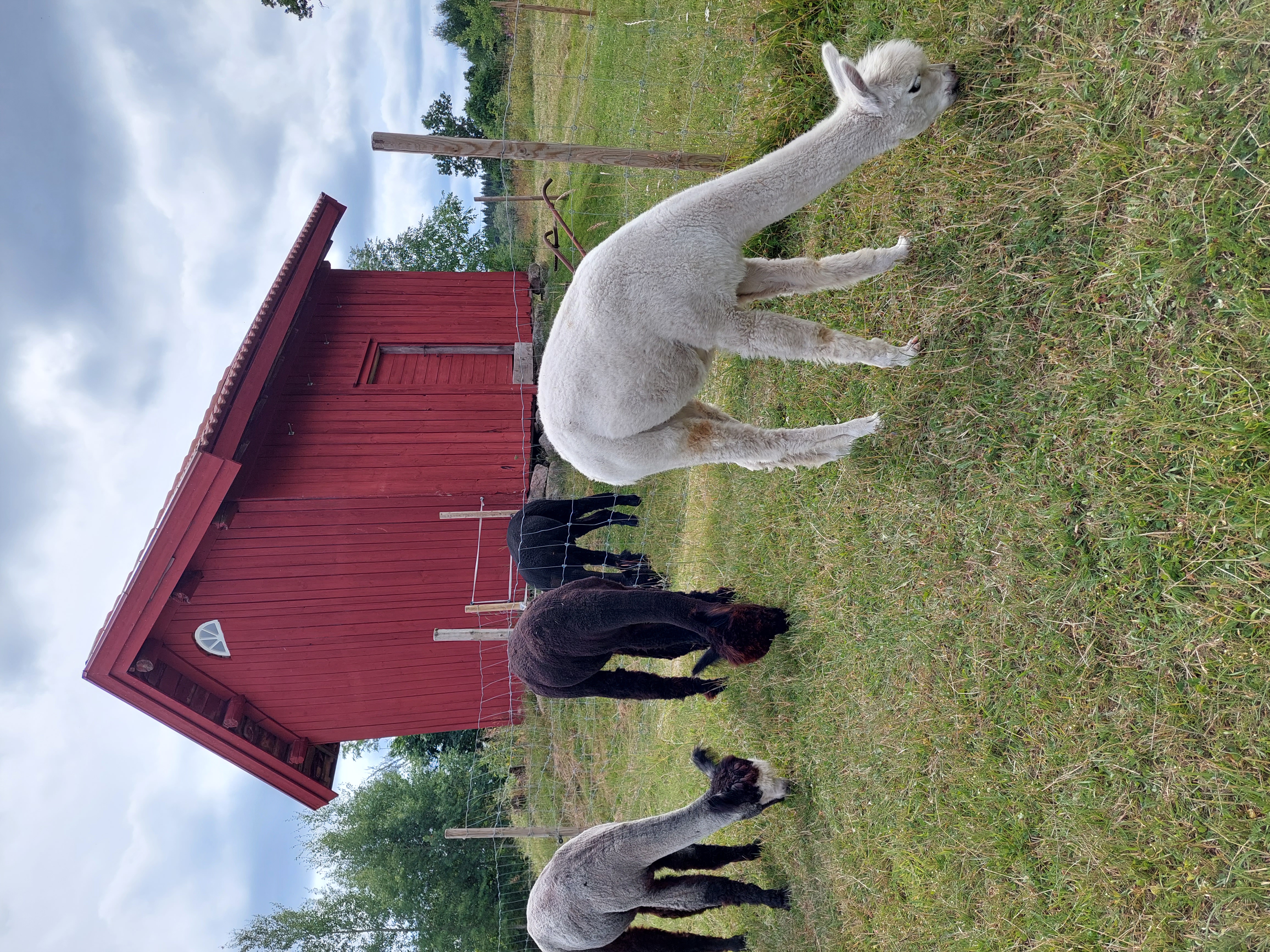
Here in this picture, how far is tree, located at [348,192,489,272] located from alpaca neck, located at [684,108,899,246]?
19.0m

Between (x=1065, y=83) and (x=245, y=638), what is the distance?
8.73 meters

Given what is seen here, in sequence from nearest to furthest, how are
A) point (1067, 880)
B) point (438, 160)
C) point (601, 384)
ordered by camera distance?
point (1067, 880) → point (601, 384) → point (438, 160)

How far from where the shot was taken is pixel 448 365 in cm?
892

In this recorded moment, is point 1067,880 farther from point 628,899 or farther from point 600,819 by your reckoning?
point 600,819

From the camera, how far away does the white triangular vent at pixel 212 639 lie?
784 cm

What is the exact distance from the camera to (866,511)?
4.12m

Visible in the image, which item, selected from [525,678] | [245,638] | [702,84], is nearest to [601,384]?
[525,678]

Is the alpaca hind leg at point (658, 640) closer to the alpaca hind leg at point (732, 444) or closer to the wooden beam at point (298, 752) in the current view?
the alpaca hind leg at point (732, 444)

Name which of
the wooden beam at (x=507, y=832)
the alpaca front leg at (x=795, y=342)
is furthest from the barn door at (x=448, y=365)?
the alpaca front leg at (x=795, y=342)

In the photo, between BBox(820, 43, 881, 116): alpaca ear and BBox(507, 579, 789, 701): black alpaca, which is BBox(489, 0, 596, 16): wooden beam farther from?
BBox(507, 579, 789, 701): black alpaca

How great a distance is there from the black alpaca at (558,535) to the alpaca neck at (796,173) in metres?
2.90

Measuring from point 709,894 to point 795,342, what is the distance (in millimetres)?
3558

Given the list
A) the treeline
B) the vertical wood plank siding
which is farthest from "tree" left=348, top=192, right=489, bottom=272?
the vertical wood plank siding

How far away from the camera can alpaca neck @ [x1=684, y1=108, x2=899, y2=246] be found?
2.94 meters
